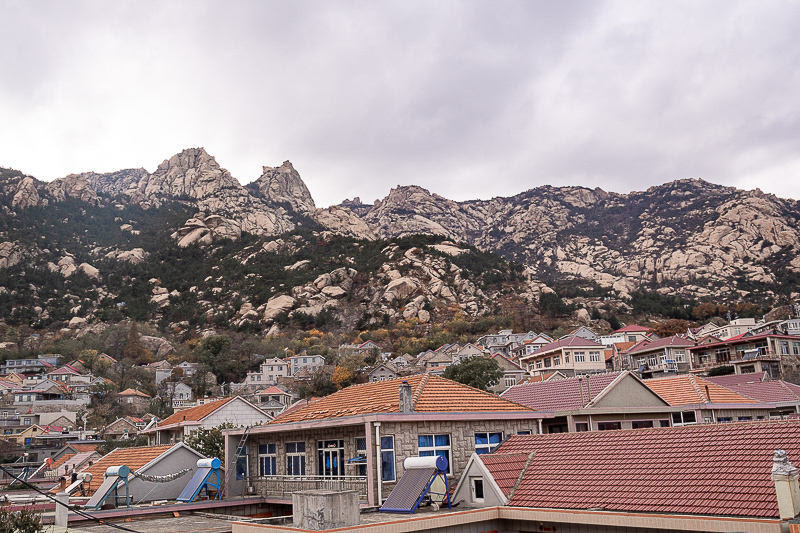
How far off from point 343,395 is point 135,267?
12800cm

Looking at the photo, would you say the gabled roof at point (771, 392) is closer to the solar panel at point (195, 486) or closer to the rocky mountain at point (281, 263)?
the solar panel at point (195, 486)

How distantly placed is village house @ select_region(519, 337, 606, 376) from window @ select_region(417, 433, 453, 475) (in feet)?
184

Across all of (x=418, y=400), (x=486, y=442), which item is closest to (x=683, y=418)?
(x=486, y=442)

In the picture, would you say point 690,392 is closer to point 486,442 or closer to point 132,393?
point 486,442

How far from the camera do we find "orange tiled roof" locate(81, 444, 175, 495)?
24.7 meters

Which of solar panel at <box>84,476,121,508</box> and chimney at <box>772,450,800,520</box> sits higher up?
chimney at <box>772,450,800,520</box>

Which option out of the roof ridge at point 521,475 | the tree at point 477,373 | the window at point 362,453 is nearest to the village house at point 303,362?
the tree at point 477,373

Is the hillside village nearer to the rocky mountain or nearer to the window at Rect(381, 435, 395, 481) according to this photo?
the window at Rect(381, 435, 395, 481)

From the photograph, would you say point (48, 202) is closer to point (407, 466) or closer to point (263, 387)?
point (263, 387)

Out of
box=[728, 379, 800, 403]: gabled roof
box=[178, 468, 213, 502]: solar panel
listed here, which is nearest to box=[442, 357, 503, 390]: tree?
box=[728, 379, 800, 403]: gabled roof

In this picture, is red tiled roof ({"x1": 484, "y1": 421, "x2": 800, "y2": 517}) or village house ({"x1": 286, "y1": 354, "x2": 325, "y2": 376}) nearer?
red tiled roof ({"x1": 484, "y1": 421, "x2": 800, "y2": 517})

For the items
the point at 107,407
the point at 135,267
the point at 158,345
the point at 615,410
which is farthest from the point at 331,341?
the point at 615,410

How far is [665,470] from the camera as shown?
42.2 ft

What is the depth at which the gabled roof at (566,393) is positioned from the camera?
24641 mm
